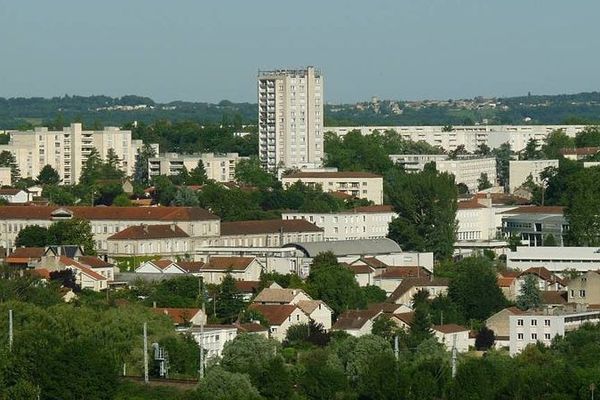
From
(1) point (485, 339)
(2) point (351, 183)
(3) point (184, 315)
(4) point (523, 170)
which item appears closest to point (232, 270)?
(3) point (184, 315)

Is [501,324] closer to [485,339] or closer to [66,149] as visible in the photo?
[485,339]

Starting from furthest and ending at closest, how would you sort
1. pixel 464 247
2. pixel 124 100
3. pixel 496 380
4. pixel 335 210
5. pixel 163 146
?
pixel 124 100, pixel 163 146, pixel 335 210, pixel 464 247, pixel 496 380

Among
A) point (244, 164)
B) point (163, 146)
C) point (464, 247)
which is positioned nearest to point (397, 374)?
point (464, 247)

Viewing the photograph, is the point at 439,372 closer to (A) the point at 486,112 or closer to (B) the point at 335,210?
(B) the point at 335,210

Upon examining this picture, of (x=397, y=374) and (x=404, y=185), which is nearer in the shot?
(x=397, y=374)

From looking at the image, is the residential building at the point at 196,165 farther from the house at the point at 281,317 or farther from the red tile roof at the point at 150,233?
the house at the point at 281,317

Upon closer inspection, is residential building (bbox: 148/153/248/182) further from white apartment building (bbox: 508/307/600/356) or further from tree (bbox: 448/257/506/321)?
white apartment building (bbox: 508/307/600/356)
